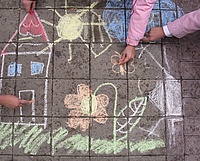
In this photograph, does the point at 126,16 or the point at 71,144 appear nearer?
the point at 71,144

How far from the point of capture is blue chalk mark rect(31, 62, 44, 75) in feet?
8.93

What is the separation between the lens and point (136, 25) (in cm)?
255

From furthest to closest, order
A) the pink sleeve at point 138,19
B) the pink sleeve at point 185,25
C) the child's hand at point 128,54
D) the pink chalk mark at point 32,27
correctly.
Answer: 1. the pink chalk mark at point 32,27
2. the child's hand at point 128,54
3. the pink sleeve at point 185,25
4. the pink sleeve at point 138,19

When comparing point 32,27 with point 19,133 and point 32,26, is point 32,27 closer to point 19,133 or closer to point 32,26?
point 32,26

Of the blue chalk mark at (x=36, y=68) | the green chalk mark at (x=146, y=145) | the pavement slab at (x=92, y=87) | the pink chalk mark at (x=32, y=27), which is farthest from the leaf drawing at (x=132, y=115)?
the pink chalk mark at (x=32, y=27)

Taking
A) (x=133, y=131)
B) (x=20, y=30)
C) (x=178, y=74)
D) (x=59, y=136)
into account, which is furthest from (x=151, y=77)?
(x=20, y=30)

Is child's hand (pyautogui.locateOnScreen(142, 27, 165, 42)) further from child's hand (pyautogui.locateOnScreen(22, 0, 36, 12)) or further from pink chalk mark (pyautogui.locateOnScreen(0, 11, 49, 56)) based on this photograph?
child's hand (pyautogui.locateOnScreen(22, 0, 36, 12))

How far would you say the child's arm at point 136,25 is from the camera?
248 cm

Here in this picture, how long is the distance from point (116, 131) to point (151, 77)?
0.55 meters

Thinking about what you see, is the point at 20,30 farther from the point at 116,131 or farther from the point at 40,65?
the point at 116,131

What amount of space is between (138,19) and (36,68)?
0.93 metres

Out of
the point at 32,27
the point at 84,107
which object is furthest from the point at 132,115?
the point at 32,27

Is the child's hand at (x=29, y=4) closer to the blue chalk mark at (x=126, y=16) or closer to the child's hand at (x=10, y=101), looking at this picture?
the blue chalk mark at (x=126, y=16)

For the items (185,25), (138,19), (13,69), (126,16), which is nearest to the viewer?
(138,19)
